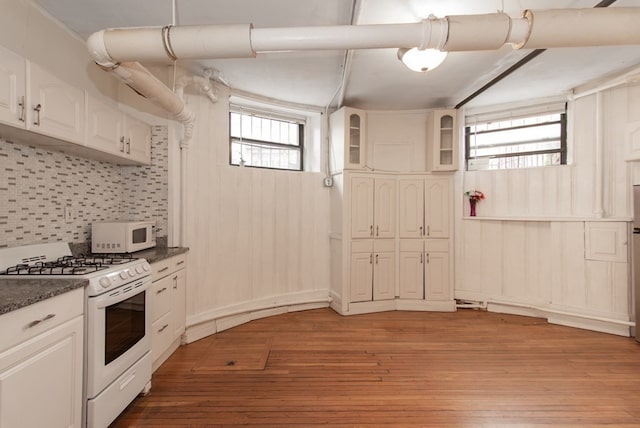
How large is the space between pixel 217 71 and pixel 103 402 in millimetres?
2987

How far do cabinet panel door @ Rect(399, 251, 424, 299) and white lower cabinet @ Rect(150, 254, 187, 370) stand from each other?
2794 millimetres

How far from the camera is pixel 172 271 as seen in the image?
2.78m

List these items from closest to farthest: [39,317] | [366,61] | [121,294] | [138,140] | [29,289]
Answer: [39,317], [29,289], [121,294], [138,140], [366,61]

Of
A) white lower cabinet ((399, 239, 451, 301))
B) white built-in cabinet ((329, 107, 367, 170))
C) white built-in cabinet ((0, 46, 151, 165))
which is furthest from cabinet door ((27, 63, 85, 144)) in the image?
white lower cabinet ((399, 239, 451, 301))

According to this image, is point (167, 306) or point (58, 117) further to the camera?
point (167, 306)

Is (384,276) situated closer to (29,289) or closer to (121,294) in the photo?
(121,294)

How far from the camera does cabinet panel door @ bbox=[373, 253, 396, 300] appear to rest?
4.19 meters

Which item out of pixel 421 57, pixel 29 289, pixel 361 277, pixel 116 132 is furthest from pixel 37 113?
pixel 361 277

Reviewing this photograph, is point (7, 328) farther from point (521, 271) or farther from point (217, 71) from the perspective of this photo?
point (521, 271)

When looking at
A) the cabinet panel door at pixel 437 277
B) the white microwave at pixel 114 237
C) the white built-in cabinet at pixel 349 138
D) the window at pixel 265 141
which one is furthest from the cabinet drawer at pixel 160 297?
the cabinet panel door at pixel 437 277

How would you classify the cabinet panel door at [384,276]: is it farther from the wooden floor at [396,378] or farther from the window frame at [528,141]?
the window frame at [528,141]

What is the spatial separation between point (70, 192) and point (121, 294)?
126cm

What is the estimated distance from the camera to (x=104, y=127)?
7.97 ft

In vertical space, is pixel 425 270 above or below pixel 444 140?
below
